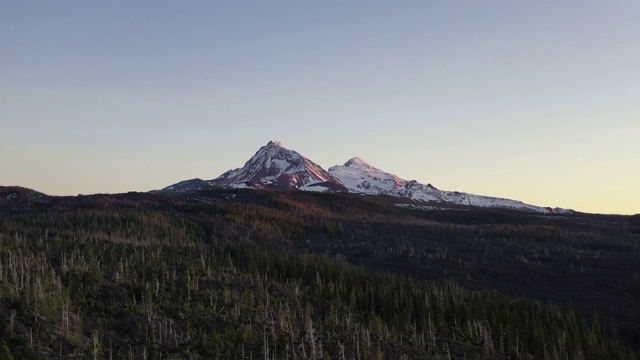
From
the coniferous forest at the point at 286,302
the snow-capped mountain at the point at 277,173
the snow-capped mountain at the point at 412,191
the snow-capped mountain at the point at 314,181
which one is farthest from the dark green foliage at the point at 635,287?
the snow-capped mountain at the point at 412,191

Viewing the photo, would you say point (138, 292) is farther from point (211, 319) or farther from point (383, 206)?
point (383, 206)

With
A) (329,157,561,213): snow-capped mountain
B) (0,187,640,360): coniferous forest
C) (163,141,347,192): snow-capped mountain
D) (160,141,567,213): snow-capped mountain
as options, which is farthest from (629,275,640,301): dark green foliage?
(329,157,561,213): snow-capped mountain

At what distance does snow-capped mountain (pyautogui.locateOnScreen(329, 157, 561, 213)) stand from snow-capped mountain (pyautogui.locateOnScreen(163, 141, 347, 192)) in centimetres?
893

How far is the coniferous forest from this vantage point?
1253 cm

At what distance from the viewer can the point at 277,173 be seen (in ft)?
452

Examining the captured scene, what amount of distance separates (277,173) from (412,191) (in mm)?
36498

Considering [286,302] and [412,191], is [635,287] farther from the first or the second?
[412,191]

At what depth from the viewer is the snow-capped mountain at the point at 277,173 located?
416 feet

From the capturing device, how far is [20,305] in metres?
12.1

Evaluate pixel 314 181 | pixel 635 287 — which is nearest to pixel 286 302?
pixel 635 287

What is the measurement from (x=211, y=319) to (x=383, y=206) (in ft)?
220

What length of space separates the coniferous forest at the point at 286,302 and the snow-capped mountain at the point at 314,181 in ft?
289

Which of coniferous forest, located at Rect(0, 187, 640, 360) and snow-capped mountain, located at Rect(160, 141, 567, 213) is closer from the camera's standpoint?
coniferous forest, located at Rect(0, 187, 640, 360)

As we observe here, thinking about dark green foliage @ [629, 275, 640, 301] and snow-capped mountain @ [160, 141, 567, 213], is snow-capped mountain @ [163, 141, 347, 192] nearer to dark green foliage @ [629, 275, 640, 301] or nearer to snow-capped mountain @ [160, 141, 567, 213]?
snow-capped mountain @ [160, 141, 567, 213]
